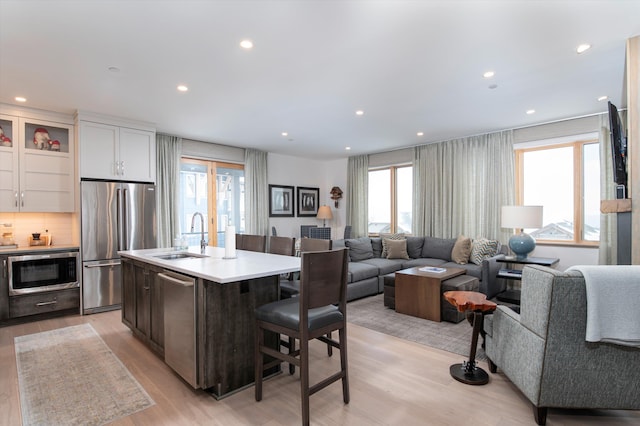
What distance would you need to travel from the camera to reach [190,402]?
2240 millimetres

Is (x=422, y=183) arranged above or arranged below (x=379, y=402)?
above

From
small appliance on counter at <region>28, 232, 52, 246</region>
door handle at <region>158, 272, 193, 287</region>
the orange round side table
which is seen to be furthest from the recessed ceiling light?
small appliance on counter at <region>28, 232, 52, 246</region>

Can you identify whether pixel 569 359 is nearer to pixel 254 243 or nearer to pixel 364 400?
pixel 364 400

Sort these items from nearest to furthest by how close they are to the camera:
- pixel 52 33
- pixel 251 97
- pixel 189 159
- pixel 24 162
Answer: pixel 52 33
pixel 251 97
pixel 24 162
pixel 189 159

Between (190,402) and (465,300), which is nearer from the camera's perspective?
(190,402)

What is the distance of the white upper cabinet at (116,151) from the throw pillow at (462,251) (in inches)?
197

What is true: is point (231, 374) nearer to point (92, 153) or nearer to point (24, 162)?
point (92, 153)

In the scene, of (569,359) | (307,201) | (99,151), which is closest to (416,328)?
(569,359)

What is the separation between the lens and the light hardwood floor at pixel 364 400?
6.69 feet

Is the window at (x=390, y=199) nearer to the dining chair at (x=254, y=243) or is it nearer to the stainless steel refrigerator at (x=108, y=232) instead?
the dining chair at (x=254, y=243)

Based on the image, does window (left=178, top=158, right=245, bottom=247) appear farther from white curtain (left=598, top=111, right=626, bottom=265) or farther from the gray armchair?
white curtain (left=598, top=111, right=626, bottom=265)

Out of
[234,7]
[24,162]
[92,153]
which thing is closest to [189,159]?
[92,153]

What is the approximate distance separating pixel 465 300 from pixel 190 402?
2.12 m

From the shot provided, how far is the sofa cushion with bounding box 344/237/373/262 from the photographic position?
5.76m
